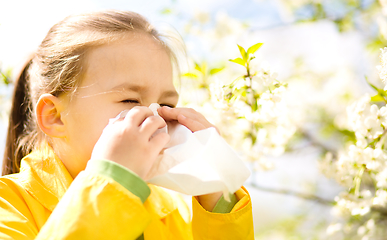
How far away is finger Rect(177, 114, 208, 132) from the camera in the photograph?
613mm

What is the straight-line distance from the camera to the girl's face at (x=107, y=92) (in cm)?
64

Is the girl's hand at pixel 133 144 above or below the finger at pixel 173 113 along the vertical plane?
below

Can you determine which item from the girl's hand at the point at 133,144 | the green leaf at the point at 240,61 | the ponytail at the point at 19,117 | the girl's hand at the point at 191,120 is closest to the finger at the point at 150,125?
the girl's hand at the point at 133,144

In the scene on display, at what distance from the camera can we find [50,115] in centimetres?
70

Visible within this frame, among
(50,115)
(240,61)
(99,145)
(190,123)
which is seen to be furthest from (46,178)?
(240,61)

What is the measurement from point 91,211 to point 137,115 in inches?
7.4

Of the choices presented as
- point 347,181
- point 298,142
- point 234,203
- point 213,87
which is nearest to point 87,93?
point 213,87

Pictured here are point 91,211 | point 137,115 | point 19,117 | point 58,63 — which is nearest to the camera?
point 91,211

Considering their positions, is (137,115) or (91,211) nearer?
(91,211)

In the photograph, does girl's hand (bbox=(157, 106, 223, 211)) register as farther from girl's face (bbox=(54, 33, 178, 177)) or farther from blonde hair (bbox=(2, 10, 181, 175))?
blonde hair (bbox=(2, 10, 181, 175))

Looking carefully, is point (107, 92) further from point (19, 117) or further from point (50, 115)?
point (19, 117)

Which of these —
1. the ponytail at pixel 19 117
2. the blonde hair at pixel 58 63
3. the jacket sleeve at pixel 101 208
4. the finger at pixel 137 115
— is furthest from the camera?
the ponytail at pixel 19 117

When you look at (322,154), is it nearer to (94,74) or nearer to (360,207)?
(360,207)

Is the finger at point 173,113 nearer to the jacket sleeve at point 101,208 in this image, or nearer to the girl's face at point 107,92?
the girl's face at point 107,92
